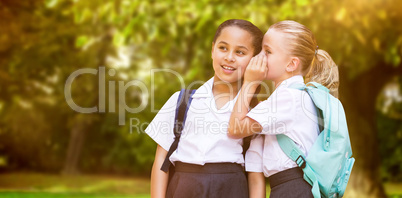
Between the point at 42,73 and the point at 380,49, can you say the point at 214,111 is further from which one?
the point at 42,73

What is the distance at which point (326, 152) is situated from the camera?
86.4 inches

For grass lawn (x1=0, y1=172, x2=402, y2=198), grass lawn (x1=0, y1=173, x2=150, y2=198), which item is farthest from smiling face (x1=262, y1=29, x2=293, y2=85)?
grass lawn (x1=0, y1=173, x2=150, y2=198)

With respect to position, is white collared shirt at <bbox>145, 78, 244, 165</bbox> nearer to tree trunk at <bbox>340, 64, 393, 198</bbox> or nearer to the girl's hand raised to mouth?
the girl's hand raised to mouth

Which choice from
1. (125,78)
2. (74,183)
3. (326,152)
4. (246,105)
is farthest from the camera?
(74,183)

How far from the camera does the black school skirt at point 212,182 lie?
236 centimetres

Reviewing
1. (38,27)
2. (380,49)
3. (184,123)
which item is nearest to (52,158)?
(38,27)

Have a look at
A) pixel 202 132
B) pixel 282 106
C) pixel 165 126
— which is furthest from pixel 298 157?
pixel 165 126

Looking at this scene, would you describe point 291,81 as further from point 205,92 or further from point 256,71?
point 205,92

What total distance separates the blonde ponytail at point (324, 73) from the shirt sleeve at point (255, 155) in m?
0.42

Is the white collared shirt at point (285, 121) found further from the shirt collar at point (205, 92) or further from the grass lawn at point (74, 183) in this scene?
the grass lawn at point (74, 183)

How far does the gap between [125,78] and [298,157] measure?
11.9 m

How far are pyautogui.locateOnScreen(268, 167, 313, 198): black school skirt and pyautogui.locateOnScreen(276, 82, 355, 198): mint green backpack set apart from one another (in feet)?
0.11

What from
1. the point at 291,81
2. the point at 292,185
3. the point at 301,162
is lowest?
the point at 292,185

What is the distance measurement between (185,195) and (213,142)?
0.29 metres
